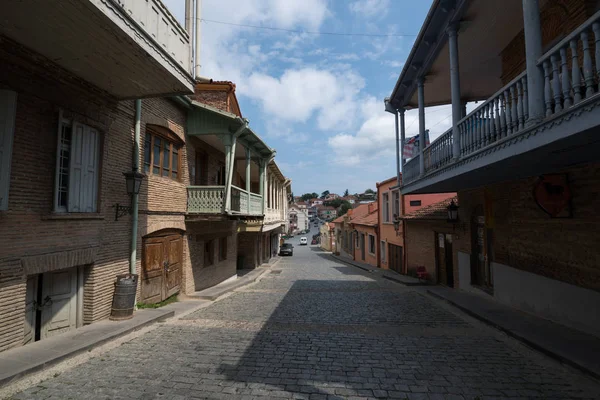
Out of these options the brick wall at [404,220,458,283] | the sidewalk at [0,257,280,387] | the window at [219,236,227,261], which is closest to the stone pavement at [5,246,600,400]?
the sidewalk at [0,257,280,387]

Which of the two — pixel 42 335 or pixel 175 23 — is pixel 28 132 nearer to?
pixel 175 23

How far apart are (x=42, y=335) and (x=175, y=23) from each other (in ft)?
19.8

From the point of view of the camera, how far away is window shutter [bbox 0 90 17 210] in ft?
15.1

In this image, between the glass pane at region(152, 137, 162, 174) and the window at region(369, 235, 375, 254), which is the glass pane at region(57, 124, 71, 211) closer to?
the glass pane at region(152, 137, 162, 174)

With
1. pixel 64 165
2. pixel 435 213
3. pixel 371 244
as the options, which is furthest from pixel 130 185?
pixel 371 244

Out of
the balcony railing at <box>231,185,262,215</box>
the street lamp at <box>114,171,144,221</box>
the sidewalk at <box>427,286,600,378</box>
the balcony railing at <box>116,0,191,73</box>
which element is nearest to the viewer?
the sidewalk at <box>427,286,600,378</box>

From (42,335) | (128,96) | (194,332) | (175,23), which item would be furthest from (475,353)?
(128,96)

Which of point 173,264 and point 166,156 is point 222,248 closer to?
point 173,264

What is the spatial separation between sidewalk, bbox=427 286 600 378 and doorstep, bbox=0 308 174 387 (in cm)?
713

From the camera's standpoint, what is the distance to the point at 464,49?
794 cm

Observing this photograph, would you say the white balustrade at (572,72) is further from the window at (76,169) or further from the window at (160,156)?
the window at (160,156)

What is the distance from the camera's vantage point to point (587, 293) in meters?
5.61

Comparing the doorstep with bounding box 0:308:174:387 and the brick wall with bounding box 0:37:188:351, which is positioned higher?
the brick wall with bounding box 0:37:188:351

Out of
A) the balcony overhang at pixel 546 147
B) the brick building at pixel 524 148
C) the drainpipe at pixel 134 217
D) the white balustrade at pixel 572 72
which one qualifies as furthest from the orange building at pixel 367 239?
the white balustrade at pixel 572 72
